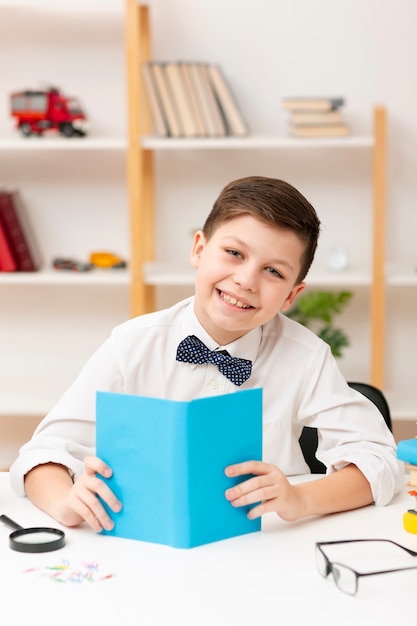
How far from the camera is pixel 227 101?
3318 mm

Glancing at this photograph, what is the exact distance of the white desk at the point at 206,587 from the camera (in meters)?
1.01

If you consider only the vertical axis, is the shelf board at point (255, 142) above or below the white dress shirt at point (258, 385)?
above

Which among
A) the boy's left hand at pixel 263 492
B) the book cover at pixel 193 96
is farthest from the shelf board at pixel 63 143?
the boy's left hand at pixel 263 492

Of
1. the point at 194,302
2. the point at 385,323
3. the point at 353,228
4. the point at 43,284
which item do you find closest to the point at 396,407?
the point at 385,323

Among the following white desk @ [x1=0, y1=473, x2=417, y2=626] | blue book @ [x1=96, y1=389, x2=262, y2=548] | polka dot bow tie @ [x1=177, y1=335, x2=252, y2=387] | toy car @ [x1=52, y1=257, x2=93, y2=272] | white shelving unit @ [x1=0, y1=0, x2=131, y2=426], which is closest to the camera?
white desk @ [x1=0, y1=473, x2=417, y2=626]

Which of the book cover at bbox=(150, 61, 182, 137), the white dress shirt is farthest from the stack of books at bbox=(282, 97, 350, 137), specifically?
the white dress shirt

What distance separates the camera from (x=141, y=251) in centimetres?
335

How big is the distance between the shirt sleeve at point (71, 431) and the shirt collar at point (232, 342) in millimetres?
165

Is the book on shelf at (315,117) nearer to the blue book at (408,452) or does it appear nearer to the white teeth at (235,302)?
the white teeth at (235,302)

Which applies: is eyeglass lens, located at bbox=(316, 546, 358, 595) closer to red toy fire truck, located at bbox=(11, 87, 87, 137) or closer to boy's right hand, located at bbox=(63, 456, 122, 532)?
boy's right hand, located at bbox=(63, 456, 122, 532)

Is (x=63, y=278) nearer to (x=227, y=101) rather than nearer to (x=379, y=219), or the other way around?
(x=227, y=101)

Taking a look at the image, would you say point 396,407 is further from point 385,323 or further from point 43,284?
point 43,284

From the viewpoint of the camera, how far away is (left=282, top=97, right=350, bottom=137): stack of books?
128 inches

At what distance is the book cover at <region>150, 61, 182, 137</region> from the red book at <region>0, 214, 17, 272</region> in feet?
2.44
